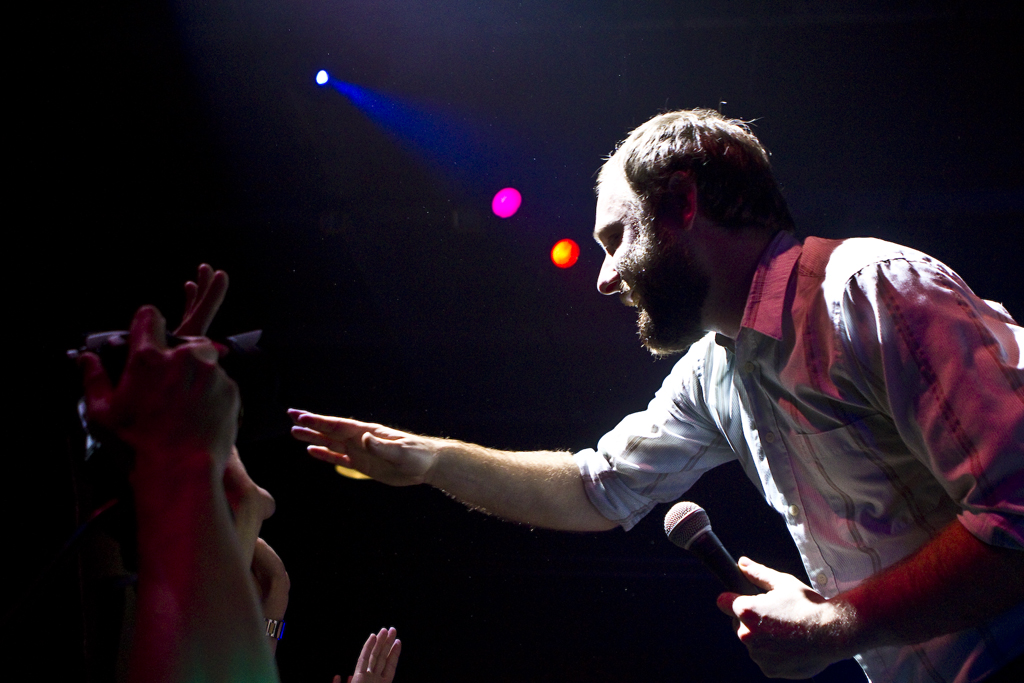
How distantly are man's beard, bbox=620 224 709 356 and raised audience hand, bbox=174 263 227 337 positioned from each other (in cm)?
83

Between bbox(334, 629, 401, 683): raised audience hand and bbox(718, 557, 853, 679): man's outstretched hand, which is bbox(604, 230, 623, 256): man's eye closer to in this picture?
bbox(718, 557, 853, 679): man's outstretched hand

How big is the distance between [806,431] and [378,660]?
1106 mm

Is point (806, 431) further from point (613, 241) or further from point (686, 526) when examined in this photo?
point (613, 241)

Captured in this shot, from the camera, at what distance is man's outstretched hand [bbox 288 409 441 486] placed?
111 centimetres

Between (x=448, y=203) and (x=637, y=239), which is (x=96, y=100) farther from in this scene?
(x=448, y=203)

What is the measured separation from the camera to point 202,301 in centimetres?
67

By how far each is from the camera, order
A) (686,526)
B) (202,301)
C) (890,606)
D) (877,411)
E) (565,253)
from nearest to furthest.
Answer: (202,301) → (890,606) → (877,411) → (686,526) → (565,253)

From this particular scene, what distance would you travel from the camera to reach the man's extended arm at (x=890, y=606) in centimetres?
84

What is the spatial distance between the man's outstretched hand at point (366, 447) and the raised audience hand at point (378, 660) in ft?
1.44

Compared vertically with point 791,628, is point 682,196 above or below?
above

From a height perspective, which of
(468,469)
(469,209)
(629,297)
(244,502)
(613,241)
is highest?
(469,209)

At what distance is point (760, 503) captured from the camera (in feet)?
9.61

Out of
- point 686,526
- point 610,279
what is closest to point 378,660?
point 686,526

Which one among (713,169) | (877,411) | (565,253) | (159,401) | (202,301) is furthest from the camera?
(565,253)
